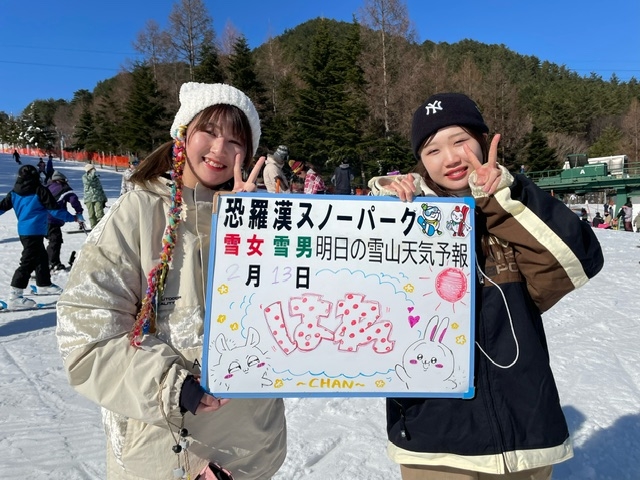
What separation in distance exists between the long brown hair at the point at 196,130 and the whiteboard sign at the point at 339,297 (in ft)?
0.92

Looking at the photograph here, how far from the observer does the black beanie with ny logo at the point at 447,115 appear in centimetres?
163

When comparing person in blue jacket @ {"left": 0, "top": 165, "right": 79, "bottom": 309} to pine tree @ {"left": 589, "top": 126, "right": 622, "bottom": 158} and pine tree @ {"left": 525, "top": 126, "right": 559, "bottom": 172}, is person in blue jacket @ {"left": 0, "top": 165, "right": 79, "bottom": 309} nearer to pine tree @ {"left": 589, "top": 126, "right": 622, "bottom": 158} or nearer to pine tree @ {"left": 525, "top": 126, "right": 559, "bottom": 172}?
pine tree @ {"left": 525, "top": 126, "right": 559, "bottom": 172}

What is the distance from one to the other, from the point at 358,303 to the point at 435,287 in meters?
0.27

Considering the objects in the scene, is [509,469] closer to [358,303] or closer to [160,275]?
[358,303]

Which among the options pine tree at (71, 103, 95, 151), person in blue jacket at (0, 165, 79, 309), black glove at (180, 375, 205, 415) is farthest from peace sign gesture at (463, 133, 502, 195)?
pine tree at (71, 103, 95, 151)

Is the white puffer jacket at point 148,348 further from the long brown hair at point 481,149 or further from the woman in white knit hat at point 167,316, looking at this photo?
the long brown hair at point 481,149

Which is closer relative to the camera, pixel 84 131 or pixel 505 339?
pixel 505 339

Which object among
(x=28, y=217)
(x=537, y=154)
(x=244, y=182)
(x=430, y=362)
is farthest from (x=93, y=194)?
(x=537, y=154)

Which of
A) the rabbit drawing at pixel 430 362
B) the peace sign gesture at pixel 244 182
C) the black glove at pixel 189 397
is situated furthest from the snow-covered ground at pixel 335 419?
the peace sign gesture at pixel 244 182

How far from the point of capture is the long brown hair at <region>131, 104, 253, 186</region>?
1520 mm

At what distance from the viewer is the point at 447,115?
163cm

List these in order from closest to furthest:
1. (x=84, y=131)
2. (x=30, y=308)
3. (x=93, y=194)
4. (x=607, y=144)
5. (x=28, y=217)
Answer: (x=30, y=308), (x=28, y=217), (x=93, y=194), (x=84, y=131), (x=607, y=144)

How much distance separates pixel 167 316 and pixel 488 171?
113cm

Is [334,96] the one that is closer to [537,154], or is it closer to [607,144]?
[537,154]
